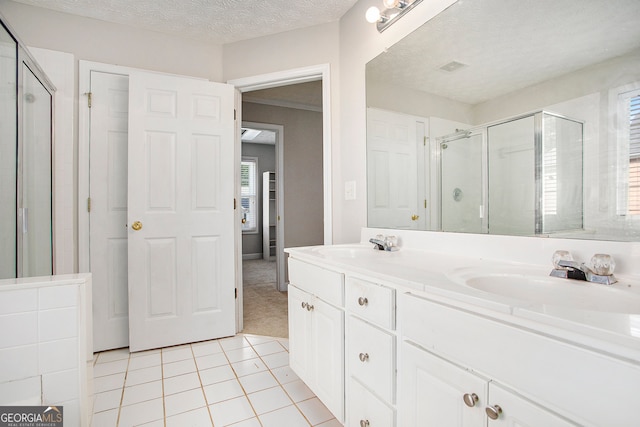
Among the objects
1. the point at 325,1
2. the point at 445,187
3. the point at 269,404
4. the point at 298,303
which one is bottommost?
the point at 269,404

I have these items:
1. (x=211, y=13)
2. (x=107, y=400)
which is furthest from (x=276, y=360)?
→ (x=211, y=13)

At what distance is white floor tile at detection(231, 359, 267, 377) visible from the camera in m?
1.86

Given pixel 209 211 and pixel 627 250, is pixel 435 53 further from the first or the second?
pixel 209 211

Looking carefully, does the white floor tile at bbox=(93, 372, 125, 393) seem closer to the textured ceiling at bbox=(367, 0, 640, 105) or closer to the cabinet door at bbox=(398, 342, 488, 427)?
the cabinet door at bbox=(398, 342, 488, 427)

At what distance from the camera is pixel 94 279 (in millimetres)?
2152

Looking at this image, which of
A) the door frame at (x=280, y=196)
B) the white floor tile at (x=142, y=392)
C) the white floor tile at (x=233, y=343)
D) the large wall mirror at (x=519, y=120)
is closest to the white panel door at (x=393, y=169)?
the large wall mirror at (x=519, y=120)

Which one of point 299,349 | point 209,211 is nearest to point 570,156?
point 299,349

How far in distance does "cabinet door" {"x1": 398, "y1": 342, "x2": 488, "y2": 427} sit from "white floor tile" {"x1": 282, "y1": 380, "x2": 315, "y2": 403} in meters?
0.82

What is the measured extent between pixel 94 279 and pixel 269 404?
1536 mm

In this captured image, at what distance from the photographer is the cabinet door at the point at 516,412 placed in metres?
0.57

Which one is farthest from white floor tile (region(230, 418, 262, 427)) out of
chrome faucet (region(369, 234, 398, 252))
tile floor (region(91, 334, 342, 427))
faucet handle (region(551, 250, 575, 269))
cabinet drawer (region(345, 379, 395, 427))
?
faucet handle (region(551, 250, 575, 269))

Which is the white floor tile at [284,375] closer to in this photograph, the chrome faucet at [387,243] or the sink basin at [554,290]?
the chrome faucet at [387,243]

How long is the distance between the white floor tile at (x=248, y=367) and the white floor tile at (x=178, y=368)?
0.86 feet

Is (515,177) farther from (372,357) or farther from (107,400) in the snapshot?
Answer: (107,400)
